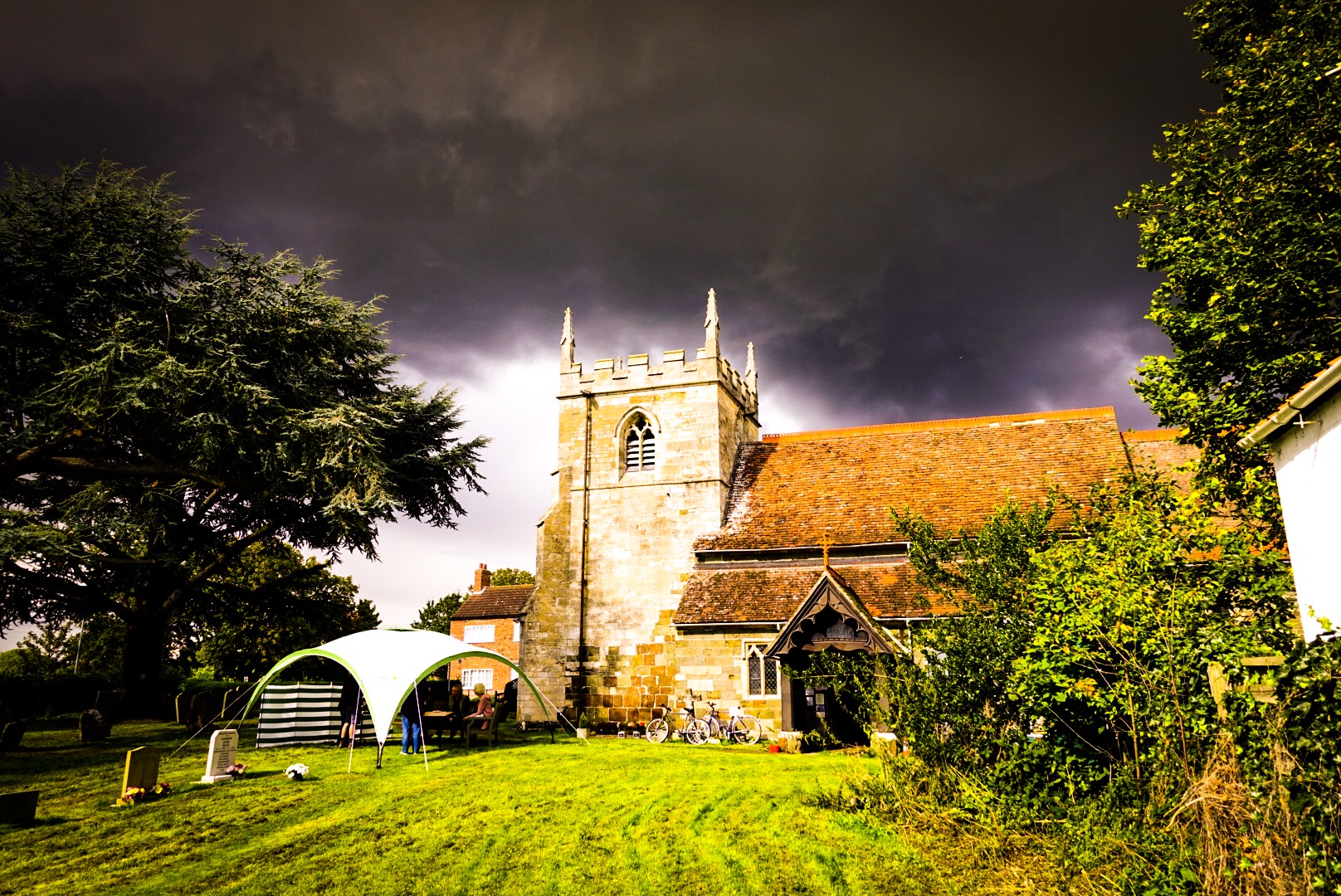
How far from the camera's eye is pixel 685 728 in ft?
69.8

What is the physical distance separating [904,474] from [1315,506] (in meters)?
15.2

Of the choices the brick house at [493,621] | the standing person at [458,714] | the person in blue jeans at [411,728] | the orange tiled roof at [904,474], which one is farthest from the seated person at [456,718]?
the brick house at [493,621]

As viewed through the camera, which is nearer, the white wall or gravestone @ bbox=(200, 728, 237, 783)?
the white wall

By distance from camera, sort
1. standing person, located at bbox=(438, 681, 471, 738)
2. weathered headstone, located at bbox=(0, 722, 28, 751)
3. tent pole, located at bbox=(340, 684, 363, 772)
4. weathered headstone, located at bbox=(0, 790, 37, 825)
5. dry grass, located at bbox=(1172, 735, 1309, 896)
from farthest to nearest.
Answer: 1. standing person, located at bbox=(438, 681, 471, 738)
2. weathered headstone, located at bbox=(0, 722, 28, 751)
3. tent pole, located at bbox=(340, 684, 363, 772)
4. weathered headstone, located at bbox=(0, 790, 37, 825)
5. dry grass, located at bbox=(1172, 735, 1309, 896)

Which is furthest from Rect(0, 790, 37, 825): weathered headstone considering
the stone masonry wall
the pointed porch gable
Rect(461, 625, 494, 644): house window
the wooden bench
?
Rect(461, 625, 494, 644): house window

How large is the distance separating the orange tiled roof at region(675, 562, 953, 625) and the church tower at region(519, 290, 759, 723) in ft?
7.55

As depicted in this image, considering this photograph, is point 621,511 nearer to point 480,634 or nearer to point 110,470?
point 110,470

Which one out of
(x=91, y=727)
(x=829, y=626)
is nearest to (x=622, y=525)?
(x=829, y=626)

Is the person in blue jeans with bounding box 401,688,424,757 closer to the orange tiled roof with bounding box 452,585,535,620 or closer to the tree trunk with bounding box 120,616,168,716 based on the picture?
the tree trunk with bounding box 120,616,168,716

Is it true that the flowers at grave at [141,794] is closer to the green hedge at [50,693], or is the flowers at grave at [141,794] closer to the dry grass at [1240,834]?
the dry grass at [1240,834]

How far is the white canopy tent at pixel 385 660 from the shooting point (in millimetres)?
15664

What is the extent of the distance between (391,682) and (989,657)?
11.8 m

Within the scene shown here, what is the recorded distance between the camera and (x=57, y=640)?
38.9 metres

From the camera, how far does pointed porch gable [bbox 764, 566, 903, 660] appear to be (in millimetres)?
18594
